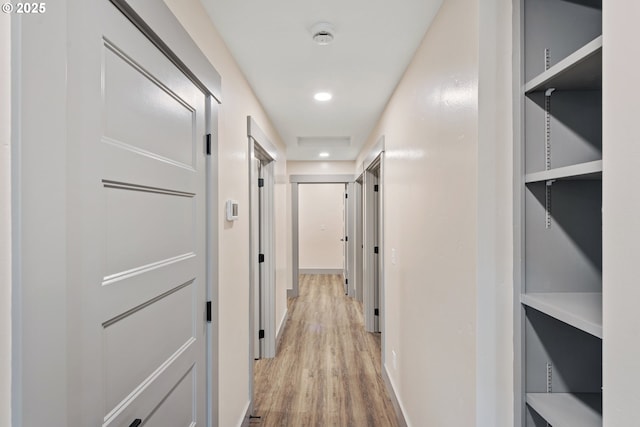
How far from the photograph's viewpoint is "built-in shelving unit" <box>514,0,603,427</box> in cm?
104

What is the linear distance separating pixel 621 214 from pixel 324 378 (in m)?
2.85

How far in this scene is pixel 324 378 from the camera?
3014mm

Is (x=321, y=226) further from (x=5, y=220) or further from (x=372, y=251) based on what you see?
(x=5, y=220)

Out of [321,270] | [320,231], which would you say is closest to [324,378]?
[321,270]

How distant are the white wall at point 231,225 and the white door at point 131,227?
318 millimetres

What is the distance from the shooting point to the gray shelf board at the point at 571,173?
2.57 feet

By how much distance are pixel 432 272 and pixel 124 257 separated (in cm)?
135

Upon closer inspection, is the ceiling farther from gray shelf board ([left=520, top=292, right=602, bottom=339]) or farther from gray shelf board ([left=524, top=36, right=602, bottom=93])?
gray shelf board ([left=520, top=292, right=602, bottom=339])

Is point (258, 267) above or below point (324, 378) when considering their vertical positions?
above

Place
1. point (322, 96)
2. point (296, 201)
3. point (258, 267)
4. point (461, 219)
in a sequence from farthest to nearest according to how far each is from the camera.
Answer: point (296, 201), point (258, 267), point (322, 96), point (461, 219)

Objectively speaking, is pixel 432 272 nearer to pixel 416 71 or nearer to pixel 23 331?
pixel 416 71

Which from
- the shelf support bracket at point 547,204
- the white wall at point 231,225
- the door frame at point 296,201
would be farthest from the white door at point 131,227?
the door frame at point 296,201

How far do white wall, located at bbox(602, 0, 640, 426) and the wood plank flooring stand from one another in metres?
2.06

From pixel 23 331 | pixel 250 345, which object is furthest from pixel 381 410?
pixel 23 331
